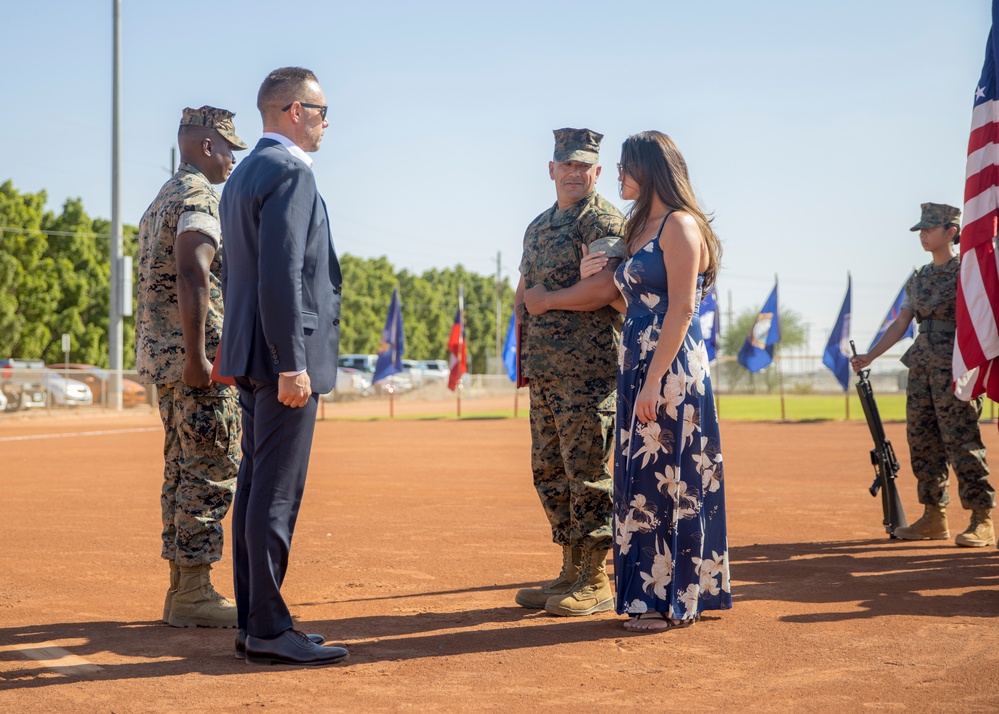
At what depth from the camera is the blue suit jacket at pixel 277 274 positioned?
371 cm

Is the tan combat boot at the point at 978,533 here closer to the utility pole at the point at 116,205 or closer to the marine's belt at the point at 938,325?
the marine's belt at the point at 938,325

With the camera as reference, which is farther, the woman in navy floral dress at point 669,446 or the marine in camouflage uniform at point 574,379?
the marine in camouflage uniform at point 574,379

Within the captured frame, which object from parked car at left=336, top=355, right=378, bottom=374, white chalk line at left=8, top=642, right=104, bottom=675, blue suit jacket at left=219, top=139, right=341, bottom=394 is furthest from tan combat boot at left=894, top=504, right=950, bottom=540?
parked car at left=336, top=355, right=378, bottom=374

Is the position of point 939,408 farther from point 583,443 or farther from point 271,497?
point 271,497

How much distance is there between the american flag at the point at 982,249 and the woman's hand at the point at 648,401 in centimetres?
216

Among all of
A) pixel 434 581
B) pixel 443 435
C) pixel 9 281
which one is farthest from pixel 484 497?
pixel 9 281

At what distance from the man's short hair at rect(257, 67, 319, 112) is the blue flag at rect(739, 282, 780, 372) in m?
23.2

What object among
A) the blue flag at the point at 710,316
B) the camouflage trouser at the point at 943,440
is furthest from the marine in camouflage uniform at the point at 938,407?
the blue flag at the point at 710,316

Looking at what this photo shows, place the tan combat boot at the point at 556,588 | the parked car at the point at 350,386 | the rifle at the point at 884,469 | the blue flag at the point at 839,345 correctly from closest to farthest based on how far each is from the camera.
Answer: the tan combat boot at the point at 556,588, the rifle at the point at 884,469, the blue flag at the point at 839,345, the parked car at the point at 350,386

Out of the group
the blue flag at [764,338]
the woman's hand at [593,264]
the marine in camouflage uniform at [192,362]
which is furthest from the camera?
the blue flag at [764,338]

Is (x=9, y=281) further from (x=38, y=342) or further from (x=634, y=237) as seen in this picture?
(x=634, y=237)

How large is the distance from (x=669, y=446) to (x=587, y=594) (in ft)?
2.90

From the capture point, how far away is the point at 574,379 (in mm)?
4844

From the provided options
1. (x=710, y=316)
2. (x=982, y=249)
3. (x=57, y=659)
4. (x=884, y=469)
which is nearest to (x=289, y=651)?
(x=57, y=659)
